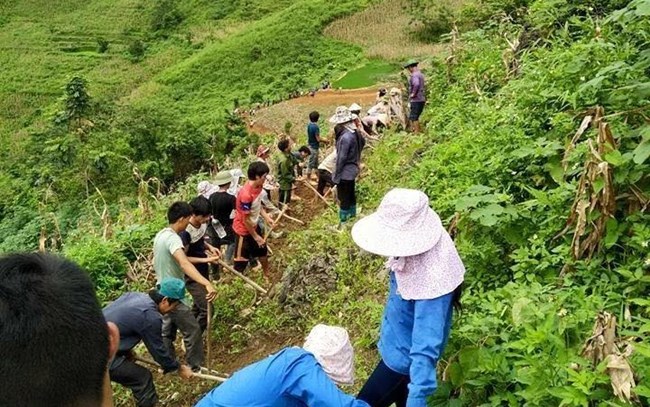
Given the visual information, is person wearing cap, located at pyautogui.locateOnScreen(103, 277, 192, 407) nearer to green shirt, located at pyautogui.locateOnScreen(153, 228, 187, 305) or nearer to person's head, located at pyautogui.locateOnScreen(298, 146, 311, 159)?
green shirt, located at pyautogui.locateOnScreen(153, 228, 187, 305)

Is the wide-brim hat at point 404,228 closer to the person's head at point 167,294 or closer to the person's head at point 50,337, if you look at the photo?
the person's head at point 50,337

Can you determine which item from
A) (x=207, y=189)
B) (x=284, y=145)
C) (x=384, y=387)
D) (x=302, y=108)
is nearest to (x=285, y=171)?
(x=284, y=145)

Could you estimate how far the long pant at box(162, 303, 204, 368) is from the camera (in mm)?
4953

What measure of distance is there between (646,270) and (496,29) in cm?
801

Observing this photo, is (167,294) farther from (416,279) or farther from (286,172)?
(286,172)

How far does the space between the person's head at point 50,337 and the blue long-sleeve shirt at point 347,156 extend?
513 centimetres

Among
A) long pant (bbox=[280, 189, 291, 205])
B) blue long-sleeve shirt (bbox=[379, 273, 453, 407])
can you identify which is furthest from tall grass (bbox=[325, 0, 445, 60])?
blue long-sleeve shirt (bbox=[379, 273, 453, 407])

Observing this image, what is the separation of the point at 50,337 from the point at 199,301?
14.2 ft

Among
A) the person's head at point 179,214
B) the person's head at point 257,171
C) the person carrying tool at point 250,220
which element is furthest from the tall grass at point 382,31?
the person's head at point 179,214

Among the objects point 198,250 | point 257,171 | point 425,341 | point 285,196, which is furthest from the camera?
point 285,196

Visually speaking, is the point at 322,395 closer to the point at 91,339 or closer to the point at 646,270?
the point at 91,339

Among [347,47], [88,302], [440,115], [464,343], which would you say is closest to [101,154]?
[440,115]

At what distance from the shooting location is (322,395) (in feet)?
7.76

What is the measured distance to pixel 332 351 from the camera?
8.81ft
